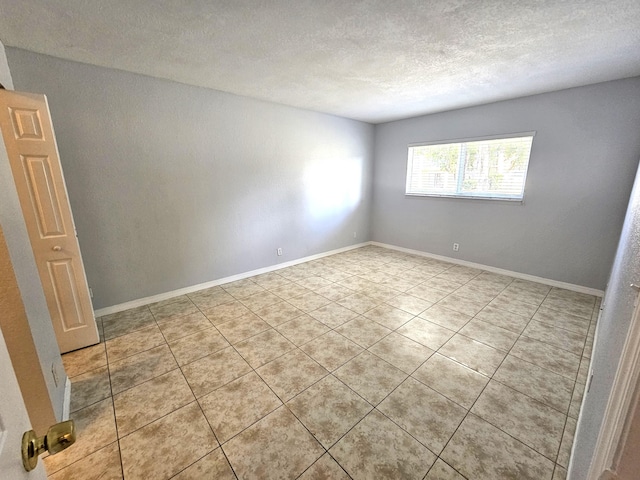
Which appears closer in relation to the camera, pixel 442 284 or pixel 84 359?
pixel 84 359

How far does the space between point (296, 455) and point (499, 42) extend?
10.8 feet

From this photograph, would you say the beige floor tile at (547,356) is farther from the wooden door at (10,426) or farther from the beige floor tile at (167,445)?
the wooden door at (10,426)

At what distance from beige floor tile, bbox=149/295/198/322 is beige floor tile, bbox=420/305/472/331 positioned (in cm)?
263

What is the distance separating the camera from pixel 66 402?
171cm

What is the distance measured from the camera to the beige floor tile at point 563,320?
2549mm

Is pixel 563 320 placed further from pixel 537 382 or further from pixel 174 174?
pixel 174 174

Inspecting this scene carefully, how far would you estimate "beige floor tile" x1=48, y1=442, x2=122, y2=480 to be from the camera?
1.31 metres

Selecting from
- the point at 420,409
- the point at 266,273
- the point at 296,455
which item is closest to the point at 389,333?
the point at 420,409

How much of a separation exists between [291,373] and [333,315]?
0.93 m

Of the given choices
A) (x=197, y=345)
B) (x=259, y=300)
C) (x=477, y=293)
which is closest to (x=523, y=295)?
(x=477, y=293)

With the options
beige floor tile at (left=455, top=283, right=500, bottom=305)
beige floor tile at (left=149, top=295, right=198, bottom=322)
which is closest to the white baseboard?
beige floor tile at (left=149, top=295, right=198, bottom=322)

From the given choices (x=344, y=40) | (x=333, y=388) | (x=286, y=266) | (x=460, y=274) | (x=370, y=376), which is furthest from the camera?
(x=286, y=266)

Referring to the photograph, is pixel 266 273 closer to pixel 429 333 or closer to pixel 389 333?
pixel 389 333

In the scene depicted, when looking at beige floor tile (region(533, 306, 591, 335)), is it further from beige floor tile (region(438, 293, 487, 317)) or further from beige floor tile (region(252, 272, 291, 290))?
beige floor tile (region(252, 272, 291, 290))
